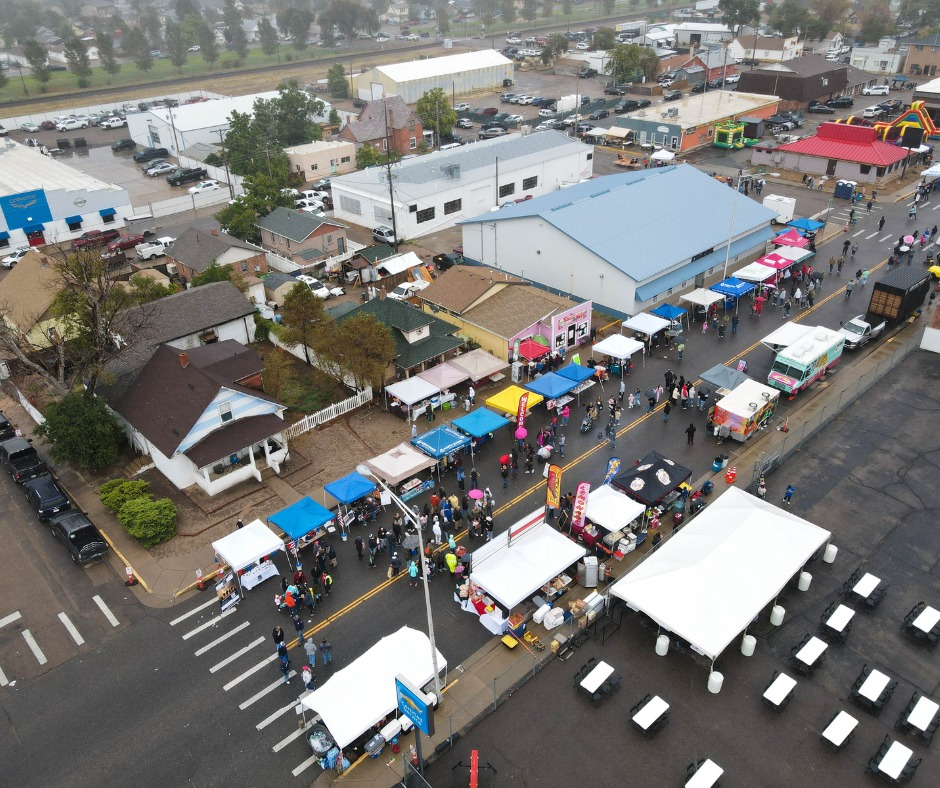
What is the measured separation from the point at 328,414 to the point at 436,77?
284 feet

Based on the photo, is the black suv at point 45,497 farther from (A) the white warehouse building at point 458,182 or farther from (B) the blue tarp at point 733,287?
(B) the blue tarp at point 733,287

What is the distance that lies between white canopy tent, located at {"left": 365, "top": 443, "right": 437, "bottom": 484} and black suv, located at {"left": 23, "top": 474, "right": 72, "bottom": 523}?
42.8 feet

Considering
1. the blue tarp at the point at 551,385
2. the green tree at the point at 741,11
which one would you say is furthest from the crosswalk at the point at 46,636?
the green tree at the point at 741,11

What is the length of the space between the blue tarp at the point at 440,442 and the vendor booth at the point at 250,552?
777 centimetres

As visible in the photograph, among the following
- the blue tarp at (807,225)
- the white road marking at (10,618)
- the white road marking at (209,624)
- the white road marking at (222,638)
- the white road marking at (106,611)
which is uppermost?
the blue tarp at (807,225)

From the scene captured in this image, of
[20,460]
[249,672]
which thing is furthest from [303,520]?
[20,460]

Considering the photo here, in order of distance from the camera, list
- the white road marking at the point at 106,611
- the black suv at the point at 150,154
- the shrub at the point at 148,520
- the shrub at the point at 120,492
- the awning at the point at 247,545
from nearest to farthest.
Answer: the white road marking at the point at 106,611 → the awning at the point at 247,545 → the shrub at the point at 148,520 → the shrub at the point at 120,492 → the black suv at the point at 150,154

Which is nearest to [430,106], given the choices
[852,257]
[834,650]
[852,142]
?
[852,142]

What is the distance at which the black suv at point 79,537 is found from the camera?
91.8 feet

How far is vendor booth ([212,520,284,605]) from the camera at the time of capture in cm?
2623

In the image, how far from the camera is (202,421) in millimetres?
30750

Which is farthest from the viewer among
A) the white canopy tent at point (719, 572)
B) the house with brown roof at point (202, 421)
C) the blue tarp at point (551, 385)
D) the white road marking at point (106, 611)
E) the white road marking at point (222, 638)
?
the blue tarp at point (551, 385)

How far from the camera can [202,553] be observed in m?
28.5

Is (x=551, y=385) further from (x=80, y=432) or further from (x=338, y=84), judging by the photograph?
(x=338, y=84)
